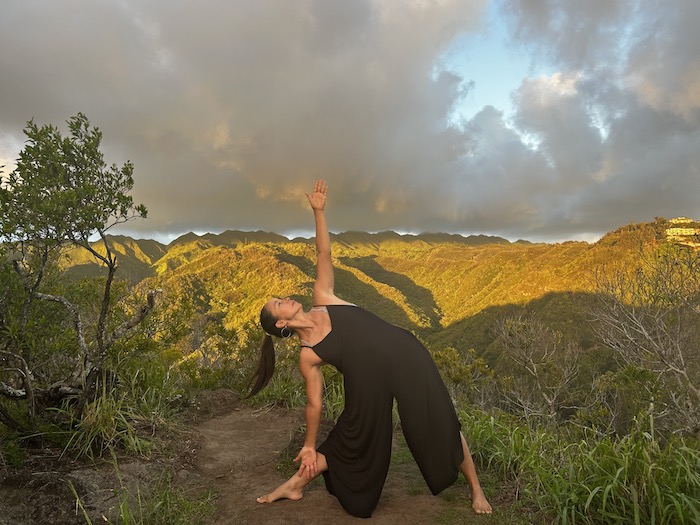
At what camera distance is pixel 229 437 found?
5.34 metres

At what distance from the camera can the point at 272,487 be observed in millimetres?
3869

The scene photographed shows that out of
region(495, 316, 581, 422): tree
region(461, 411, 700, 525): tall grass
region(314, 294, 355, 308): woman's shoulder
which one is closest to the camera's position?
region(461, 411, 700, 525): tall grass

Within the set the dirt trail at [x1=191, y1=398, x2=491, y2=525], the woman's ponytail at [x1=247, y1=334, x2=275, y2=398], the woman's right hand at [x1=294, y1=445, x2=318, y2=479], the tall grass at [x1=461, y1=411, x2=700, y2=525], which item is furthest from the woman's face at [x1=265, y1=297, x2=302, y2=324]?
the tall grass at [x1=461, y1=411, x2=700, y2=525]

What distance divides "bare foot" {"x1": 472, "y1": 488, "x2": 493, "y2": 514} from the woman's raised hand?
2366mm

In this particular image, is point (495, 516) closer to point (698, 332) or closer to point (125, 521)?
point (125, 521)

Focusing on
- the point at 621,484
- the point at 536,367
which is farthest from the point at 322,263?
the point at 536,367

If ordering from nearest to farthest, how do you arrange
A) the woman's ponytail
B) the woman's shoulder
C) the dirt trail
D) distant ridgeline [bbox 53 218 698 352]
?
the dirt trail → the woman's shoulder → the woman's ponytail → distant ridgeline [bbox 53 218 698 352]

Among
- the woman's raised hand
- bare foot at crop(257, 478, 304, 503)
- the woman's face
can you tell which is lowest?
bare foot at crop(257, 478, 304, 503)

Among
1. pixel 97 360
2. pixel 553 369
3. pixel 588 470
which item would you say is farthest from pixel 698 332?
pixel 97 360

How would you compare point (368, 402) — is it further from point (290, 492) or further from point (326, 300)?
point (290, 492)

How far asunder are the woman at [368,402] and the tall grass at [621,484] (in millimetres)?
509

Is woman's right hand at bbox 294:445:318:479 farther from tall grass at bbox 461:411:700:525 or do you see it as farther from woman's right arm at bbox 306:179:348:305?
tall grass at bbox 461:411:700:525

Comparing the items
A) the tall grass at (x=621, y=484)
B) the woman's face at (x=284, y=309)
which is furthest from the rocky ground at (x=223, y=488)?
the woman's face at (x=284, y=309)

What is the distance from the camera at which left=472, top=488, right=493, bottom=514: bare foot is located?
318 centimetres
